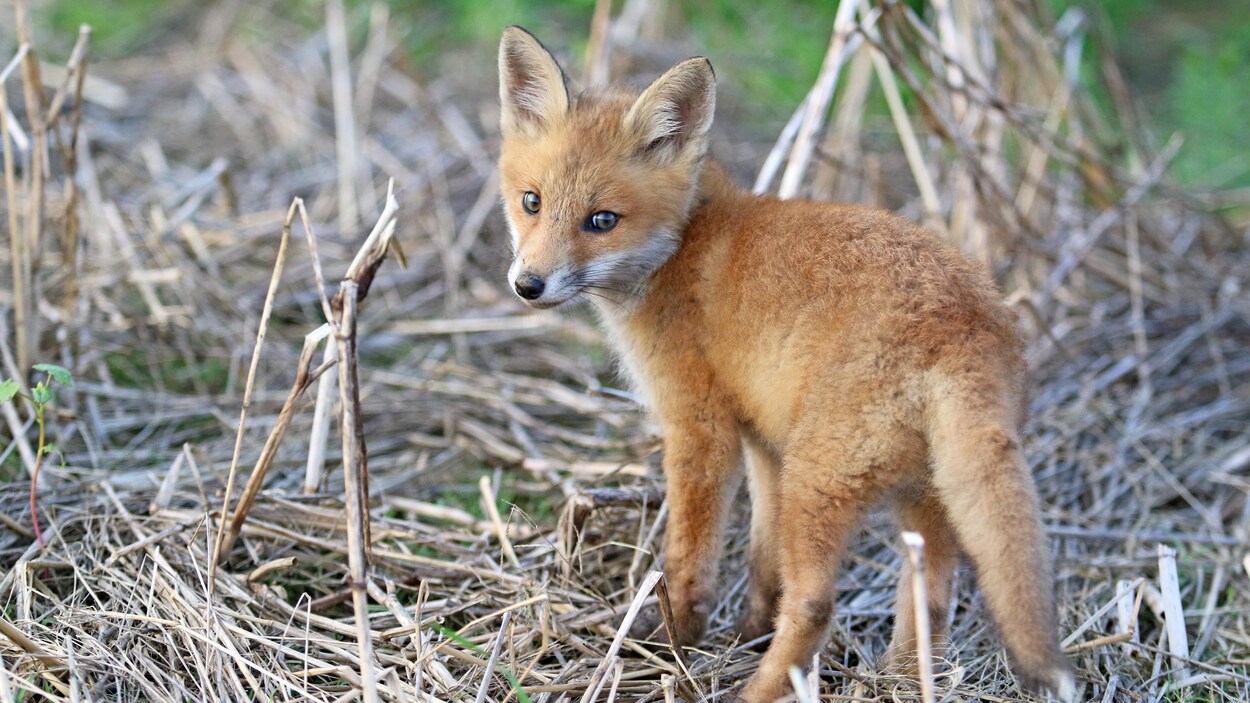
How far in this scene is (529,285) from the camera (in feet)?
11.7

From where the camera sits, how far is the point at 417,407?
5.29 metres

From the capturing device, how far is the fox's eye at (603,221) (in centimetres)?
383

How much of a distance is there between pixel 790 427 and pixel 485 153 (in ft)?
16.1

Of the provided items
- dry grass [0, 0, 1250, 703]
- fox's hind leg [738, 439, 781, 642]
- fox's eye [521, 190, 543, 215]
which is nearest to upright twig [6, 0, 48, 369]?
dry grass [0, 0, 1250, 703]

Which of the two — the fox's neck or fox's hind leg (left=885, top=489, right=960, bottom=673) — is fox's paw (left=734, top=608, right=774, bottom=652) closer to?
fox's hind leg (left=885, top=489, right=960, bottom=673)

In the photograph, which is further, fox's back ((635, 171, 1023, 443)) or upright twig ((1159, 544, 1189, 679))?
upright twig ((1159, 544, 1189, 679))

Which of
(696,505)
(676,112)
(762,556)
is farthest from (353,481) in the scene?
(676,112)

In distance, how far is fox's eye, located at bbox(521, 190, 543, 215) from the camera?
3932mm

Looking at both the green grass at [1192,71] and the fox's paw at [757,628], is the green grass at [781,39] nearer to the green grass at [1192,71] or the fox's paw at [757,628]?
the green grass at [1192,71]

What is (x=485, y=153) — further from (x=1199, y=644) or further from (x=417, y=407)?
(x=1199, y=644)

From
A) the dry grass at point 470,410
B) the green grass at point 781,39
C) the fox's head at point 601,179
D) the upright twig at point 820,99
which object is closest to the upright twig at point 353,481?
Answer: the dry grass at point 470,410

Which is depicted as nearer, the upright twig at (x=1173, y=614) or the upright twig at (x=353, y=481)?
the upright twig at (x=353, y=481)

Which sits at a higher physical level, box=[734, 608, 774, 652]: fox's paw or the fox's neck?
the fox's neck

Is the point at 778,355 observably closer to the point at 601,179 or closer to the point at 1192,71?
the point at 601,179
